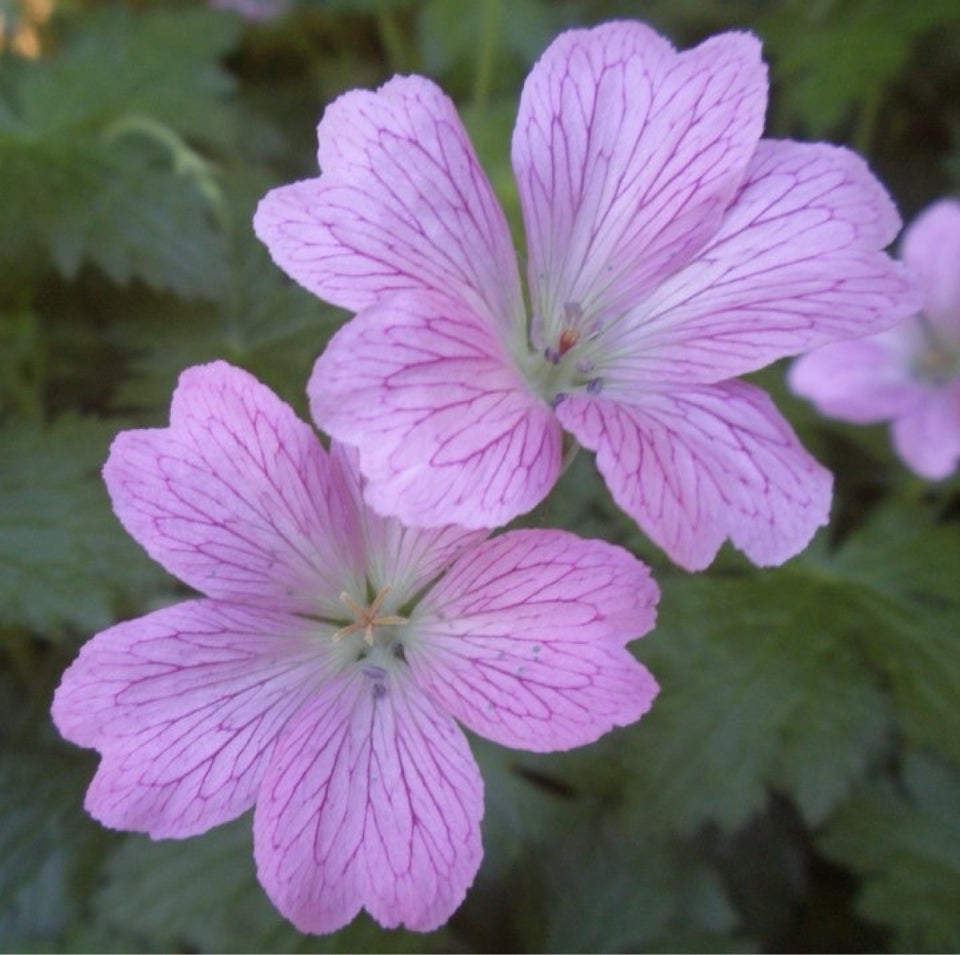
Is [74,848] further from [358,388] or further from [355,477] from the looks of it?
[358,388]

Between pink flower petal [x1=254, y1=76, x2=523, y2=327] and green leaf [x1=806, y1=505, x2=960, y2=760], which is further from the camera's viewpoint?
green leaf [x1=806, y1=505, x2=960, y2=760]

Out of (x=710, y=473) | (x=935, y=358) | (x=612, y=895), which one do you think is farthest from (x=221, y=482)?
(x=935, y=358)

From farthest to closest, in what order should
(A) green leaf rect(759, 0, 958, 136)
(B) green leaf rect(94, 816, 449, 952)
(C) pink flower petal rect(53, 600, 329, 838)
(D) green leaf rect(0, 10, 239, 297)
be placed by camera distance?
(A) green leaf rect(759, 0, 958, 136) < (D) green leaf rect(0, 10, 239, 297) < (B) green leaf rect(94, 816, 449, 952) < (C) pink flower petal rect(53, 600, 329, 838)

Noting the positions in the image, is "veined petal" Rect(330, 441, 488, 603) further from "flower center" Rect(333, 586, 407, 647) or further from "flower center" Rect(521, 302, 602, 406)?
"flower center" Rect(521, 302, 602, 406)

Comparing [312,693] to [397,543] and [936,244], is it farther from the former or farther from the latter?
[936,244]

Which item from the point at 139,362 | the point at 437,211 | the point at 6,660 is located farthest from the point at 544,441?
the point at 6,660

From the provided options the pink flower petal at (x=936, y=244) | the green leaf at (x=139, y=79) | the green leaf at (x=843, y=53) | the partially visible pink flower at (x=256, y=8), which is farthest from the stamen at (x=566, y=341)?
the partially visible pink flower at (x=256, y=8)

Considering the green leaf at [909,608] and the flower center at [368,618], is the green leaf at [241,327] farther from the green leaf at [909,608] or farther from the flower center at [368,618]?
the green leaf at [909,608]

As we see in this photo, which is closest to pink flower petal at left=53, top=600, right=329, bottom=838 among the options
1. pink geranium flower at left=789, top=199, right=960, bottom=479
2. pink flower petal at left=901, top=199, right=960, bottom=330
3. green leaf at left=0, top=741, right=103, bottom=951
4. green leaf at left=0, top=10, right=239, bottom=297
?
green leaf at left=0, top=741, right=103, bottom=951
